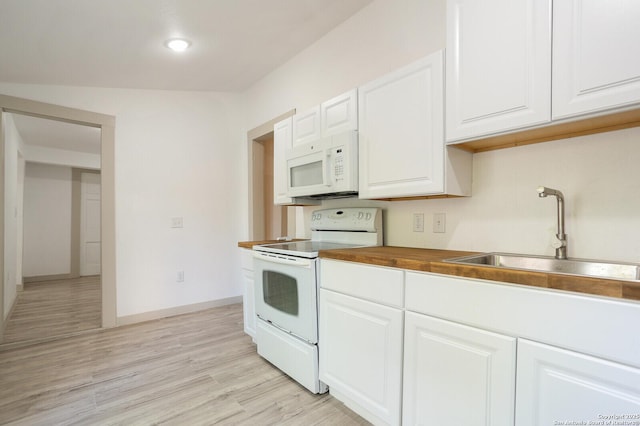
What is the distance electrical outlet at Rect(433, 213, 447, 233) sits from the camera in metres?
1.89

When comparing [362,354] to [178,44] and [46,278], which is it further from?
[46,278]

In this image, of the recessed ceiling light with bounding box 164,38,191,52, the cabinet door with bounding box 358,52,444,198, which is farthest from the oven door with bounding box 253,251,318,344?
the recessed ceiling light with bounding box 164,38,191,52

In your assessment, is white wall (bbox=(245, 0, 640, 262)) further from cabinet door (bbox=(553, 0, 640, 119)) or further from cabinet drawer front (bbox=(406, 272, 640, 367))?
cabinet drawer front (bbox=(406, 272, 640, 367))

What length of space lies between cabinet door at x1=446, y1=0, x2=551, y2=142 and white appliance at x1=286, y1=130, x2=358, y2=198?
0.66 m

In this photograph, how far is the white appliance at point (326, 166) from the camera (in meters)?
2.04

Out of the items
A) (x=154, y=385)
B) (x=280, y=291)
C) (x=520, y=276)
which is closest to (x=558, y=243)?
(x=520, y=276)

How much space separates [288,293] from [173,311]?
2.20 m

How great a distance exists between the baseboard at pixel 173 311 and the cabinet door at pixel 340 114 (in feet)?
8.95

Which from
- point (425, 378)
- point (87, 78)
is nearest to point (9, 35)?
point (87, 78)

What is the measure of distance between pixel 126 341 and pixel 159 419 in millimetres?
1449

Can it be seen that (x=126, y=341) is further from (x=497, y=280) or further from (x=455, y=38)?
(x=455, y=38)

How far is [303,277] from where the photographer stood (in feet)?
6.46

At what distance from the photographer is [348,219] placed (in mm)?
2365

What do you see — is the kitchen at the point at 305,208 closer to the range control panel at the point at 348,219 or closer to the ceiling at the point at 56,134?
the range control panel at the point at 348,219
